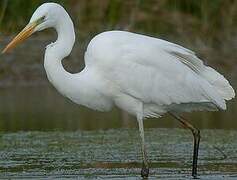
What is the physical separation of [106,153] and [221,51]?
7.47 m

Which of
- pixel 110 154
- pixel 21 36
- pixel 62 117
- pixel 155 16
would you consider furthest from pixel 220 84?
pixel 155 16

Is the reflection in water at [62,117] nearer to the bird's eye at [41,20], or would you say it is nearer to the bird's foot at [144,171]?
the bird's foot at [144,171]

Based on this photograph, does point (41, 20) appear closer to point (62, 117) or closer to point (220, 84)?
point (220, 84)

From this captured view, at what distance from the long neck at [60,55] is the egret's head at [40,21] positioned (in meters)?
0.09

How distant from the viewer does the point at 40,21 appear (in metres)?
9.60

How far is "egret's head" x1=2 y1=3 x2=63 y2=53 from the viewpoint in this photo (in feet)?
31.2

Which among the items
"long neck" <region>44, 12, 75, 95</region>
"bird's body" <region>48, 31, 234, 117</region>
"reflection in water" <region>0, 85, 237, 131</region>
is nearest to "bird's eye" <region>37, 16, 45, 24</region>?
"long neck" <region>44, 12, 75, 95</region>

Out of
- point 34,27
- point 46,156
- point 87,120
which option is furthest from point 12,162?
point 87,120

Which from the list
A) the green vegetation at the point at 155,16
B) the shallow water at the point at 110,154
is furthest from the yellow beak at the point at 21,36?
the green vegetation at the point at 155,16

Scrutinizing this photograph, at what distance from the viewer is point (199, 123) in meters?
13.3

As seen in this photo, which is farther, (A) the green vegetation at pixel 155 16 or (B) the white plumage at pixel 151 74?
(A) the green vegetation at pixel 155 16

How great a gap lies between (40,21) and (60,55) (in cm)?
37

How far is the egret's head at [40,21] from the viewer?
374 inches

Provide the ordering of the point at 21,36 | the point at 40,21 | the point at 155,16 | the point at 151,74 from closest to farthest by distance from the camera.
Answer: the point at 21,36, the point at 40,21, the point at 151,74, the point at 155,16
